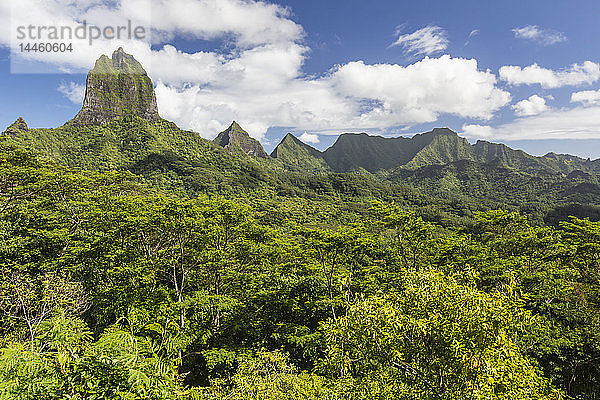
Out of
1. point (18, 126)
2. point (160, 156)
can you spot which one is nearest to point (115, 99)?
point (18, 126)

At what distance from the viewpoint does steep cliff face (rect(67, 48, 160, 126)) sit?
563 feet

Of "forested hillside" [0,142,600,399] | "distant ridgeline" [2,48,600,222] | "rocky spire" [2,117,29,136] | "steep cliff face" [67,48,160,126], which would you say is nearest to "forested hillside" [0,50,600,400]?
"forested hillside" [0,142,600,399]

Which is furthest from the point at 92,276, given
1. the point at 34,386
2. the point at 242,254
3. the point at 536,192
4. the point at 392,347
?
the point at 536,192

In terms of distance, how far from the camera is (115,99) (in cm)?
18150

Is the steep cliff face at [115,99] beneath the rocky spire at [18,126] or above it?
above

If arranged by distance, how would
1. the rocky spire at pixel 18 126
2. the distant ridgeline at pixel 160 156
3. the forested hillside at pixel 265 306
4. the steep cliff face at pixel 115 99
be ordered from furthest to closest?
1. the steep cliff face at pixel 115 99
2. the rocky spire at pixel 18 126
3. the distant ridgeline at pixel 160 156
4. the forested hillside at pixel 265 306

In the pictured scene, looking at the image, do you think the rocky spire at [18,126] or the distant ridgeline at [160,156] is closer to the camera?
the distant ridgeline at [160,156]

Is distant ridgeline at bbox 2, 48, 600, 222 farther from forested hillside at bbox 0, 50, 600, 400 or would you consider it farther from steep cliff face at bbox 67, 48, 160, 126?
forested hillside at bbox 0, 50, 600, 400

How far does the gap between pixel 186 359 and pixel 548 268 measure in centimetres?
2868

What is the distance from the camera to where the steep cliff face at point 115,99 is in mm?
171750

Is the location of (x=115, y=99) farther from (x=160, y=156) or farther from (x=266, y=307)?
(x=266, y=307)

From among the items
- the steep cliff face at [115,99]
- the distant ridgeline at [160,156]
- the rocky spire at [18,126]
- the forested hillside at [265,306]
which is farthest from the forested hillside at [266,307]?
the steep cliff face at [115,99]

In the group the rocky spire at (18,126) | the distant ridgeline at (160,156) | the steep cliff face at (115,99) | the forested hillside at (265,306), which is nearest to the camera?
the forested hillside at (265,306)

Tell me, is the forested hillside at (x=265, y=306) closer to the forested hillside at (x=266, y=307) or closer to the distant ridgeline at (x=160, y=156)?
the forested hillside at (x=266, y=307)
